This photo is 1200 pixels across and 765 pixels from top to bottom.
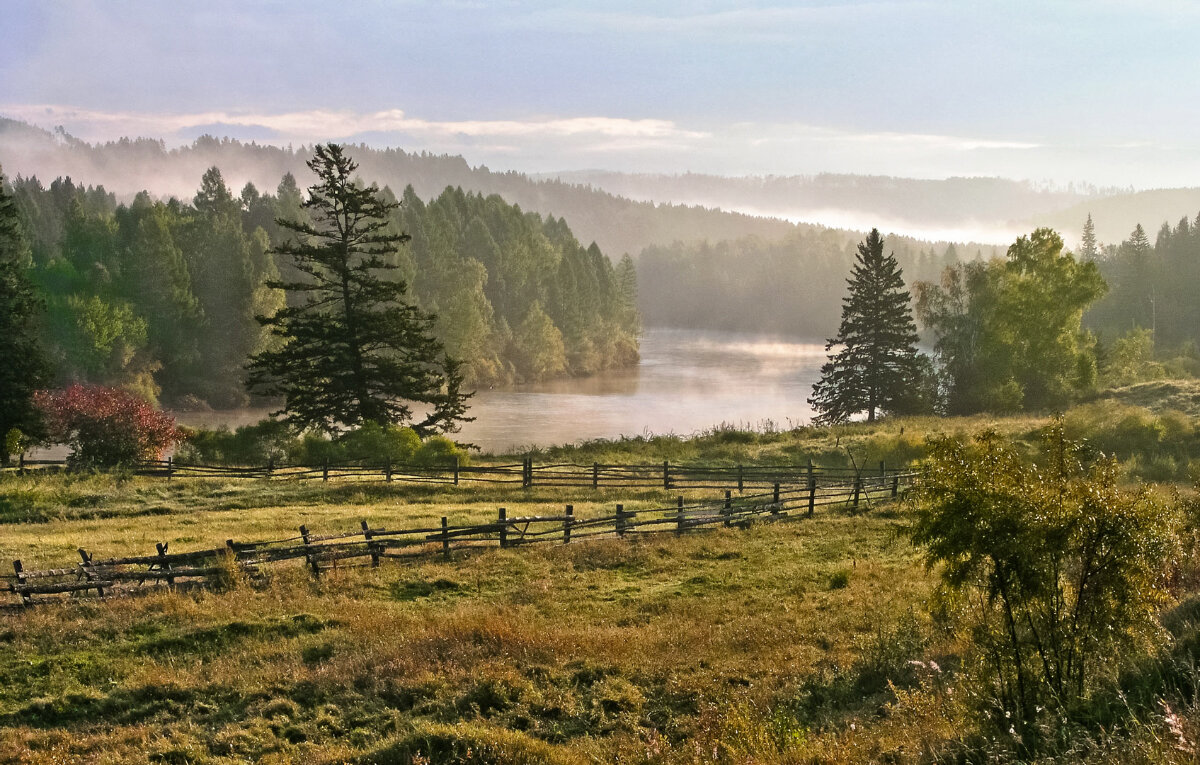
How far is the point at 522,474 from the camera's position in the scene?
37312 mm

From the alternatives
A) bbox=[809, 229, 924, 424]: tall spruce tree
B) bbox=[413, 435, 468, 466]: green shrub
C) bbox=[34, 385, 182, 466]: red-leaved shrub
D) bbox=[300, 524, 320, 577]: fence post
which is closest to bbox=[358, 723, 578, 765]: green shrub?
bbox=[300, 524, 320, 577]: fence post

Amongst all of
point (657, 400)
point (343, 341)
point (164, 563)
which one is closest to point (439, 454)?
point (343, 341)

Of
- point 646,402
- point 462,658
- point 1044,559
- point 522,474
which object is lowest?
point 646,402

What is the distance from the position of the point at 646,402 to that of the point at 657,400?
1.66 meters

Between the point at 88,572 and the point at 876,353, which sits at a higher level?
the point at 876,353

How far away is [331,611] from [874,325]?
48.4m

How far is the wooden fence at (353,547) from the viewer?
19.1 meters

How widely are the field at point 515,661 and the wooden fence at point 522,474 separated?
9.60m

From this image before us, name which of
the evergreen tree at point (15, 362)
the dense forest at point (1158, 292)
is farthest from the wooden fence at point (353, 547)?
the dense forest at point (1158, 292)

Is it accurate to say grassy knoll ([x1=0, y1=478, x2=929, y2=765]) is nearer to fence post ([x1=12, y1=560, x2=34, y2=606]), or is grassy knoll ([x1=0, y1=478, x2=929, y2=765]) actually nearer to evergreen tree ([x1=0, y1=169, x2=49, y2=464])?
fence post ([x1=12, y1=560, x2=34, y2=606])

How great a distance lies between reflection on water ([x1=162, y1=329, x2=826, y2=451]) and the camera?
65919 millimetres

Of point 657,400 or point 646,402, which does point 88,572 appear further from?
point 657,400

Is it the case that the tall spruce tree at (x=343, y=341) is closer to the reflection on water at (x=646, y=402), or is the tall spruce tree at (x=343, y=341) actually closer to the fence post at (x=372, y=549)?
the reflection on water at (x=646, y=402)

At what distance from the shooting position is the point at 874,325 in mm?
59031
